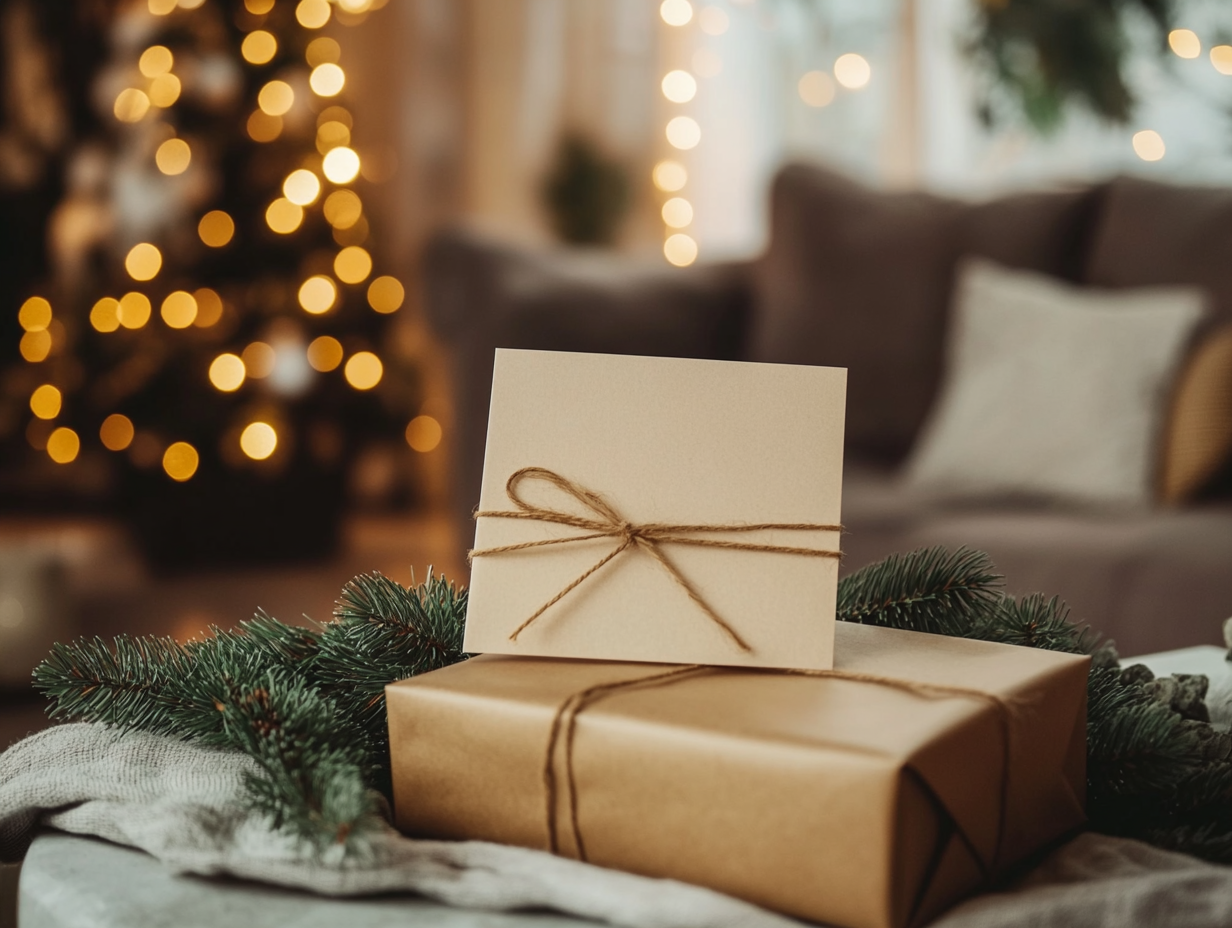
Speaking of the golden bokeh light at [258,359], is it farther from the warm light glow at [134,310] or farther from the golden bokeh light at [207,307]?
the warm light glow at [134,310]

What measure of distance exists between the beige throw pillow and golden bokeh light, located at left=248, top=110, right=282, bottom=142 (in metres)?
1.83

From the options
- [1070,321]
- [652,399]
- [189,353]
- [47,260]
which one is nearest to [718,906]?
[652,399]

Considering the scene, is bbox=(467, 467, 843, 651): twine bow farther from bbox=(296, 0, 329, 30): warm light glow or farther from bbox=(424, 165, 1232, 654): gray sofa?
bbox=(296, 0, 329, 30): warm light glow

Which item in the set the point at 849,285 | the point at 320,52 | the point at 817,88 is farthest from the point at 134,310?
the point at 817,88

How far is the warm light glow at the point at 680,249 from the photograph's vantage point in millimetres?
3816

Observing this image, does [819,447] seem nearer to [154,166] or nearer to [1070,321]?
[1070,321]

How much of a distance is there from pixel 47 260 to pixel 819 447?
12.4ft

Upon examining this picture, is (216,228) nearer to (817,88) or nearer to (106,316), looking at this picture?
(106,316)

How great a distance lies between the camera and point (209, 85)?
2.99 metres

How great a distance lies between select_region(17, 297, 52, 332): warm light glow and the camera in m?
3.42

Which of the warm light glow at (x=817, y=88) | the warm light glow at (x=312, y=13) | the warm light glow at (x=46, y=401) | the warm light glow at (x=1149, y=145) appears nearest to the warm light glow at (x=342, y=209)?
the warm light glow at (x=312, y=13)

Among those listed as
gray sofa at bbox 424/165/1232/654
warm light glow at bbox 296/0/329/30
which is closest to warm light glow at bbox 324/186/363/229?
warm light glow at bbox 296/0/329/30

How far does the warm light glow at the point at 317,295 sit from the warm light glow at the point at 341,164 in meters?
0.26

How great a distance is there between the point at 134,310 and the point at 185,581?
26.2 inches
